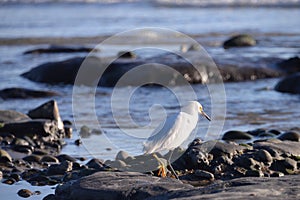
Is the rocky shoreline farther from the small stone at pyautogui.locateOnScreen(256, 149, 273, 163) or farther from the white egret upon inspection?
the white egret

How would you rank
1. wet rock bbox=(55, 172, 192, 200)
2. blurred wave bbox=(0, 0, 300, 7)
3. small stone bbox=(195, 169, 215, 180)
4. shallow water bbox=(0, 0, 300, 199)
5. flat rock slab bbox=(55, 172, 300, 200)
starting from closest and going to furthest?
flat rock slab bbox=(55, 172, 300, 200)
wet rock bbox=(55, 172, 192, 200)
small stone bbox=(195, 169, 215, 180)
shallow water bbox=(0, 0, 300, 199)
blurred wave bbox=(0, 0, 300, 7)

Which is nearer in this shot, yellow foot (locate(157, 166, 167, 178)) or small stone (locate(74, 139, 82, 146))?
yellow foot (locate(157, 166, 167, 178))

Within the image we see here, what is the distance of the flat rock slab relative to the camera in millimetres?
6023

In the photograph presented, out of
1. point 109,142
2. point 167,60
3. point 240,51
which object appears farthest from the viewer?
point 240,51

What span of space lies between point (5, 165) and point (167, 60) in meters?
9.79

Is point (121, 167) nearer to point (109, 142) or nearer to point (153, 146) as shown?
point (153, 146)

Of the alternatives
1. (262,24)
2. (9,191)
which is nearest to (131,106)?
(9,191)

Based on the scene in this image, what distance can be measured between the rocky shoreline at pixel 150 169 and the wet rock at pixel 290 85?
430 cm

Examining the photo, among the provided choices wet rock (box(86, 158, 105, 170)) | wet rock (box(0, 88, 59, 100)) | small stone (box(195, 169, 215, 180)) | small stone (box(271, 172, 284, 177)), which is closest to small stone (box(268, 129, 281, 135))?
small stone (box(271, 172, 284, 177))

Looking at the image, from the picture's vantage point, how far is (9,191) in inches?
320

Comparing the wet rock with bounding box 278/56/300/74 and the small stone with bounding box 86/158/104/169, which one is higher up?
the small stone with bounding box 86/158/104/169

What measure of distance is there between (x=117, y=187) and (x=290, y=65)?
42.6ft

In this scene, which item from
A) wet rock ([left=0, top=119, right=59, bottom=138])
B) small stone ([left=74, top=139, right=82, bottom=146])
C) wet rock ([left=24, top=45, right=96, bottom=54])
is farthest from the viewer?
wet rock ([left=24, top=45, right=96, bottom=54])

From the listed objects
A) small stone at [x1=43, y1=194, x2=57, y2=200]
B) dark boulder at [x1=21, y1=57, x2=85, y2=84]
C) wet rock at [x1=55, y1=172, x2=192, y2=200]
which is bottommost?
dark boulder at [x1=21, y1=57, x2=85, y2=84]
